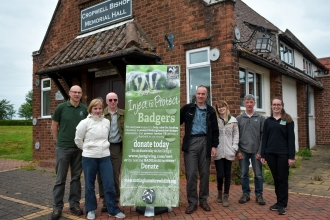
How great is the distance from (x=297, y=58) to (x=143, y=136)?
11.1m

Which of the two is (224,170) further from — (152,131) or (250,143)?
(152,131)

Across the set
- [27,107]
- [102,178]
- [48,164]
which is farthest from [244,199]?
[27,107]

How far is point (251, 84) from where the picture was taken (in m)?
8.23

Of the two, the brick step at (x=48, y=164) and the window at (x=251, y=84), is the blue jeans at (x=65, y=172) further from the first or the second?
the brick step at (x=48, y=164)

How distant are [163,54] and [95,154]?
13.6 ft

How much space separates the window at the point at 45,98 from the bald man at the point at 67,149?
262 inches

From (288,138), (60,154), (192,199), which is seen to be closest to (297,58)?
(288,138)

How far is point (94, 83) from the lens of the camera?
9.34 meters

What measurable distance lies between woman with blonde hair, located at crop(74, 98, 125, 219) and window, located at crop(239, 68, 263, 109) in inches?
178

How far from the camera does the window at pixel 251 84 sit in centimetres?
777

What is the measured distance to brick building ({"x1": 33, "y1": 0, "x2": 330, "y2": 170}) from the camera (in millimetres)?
6723

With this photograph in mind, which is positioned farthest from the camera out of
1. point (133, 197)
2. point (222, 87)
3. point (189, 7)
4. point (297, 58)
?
point (297, 58)

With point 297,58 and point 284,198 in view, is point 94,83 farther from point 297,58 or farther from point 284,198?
point 297,58

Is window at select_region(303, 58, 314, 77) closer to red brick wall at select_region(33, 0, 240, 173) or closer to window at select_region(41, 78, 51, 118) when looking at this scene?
Result: red brick wall at select_region(33, 0, 240, 173)
